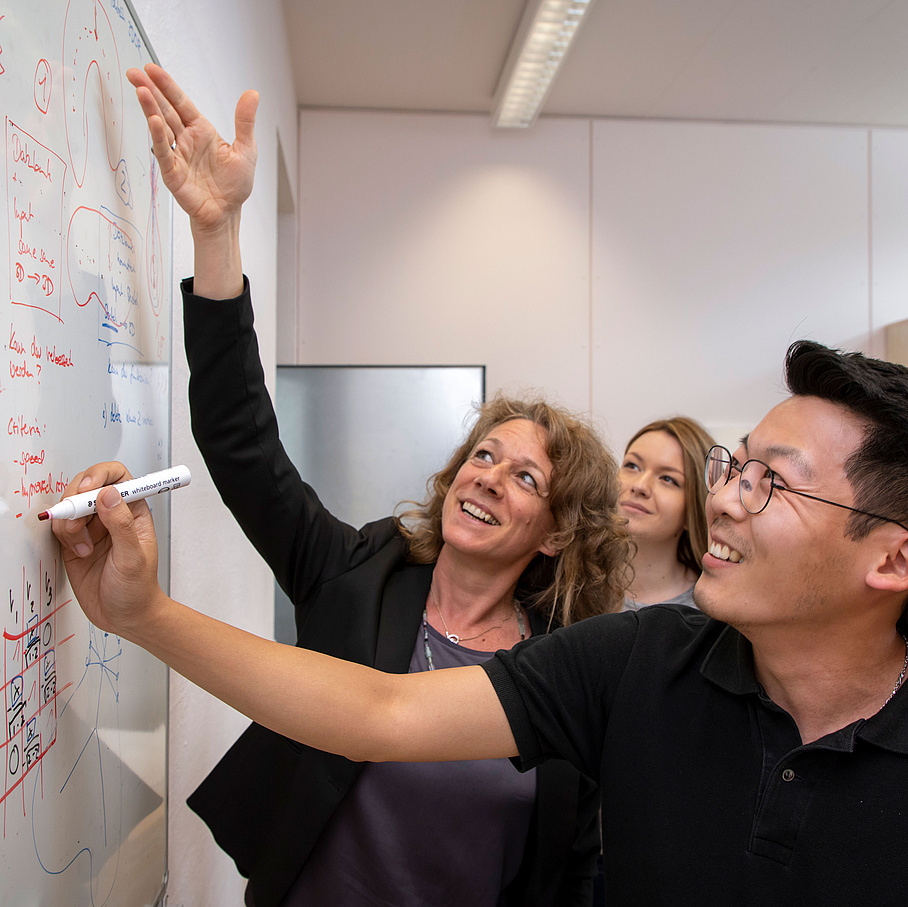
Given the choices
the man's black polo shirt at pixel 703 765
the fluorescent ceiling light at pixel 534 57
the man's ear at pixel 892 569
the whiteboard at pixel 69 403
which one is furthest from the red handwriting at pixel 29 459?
the fluorescent ceiling light at pixel 534 57

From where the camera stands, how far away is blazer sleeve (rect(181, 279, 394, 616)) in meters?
0.95

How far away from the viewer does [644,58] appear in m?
3.12

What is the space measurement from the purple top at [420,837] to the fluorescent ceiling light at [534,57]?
2.51m

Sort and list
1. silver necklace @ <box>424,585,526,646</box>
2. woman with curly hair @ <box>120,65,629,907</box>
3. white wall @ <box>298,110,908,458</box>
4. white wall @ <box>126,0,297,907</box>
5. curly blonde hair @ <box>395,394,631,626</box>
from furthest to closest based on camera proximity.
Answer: white wall @ <box>298,110,908,458</box>, curly blonde hair @ <box>395,394,631,626</box>, silver necklace @ <box>424,585,526,646</box>, white wall @ <box>126,0,297,907</box>, woman with curly hair @ <box>120,65,629,907</box>

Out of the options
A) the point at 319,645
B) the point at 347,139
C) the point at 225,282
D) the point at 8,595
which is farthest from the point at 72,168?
the point at 347,139

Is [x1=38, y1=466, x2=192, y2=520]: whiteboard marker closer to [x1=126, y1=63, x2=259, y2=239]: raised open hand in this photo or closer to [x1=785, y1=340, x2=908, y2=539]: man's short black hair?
[x1=126, y1=63, x2=259, y2=239]: raised open hand

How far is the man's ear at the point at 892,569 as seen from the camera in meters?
0.86

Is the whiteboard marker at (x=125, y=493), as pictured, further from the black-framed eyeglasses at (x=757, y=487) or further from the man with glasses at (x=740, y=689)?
the black-framed eyeglasses at (x=757, y=487)

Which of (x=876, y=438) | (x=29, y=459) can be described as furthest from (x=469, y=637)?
(x=29, y=459)

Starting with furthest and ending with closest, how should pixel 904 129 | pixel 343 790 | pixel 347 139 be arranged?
pixel 904 129, pixel 347 139, pixel 343 790

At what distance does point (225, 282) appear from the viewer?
0.94 metres

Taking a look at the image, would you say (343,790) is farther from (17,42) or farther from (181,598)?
(17,42)

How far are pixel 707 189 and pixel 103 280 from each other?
358 cm

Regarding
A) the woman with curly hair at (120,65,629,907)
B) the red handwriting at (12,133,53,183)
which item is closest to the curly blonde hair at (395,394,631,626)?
the woman with curly hair at (120,65,629,907)
